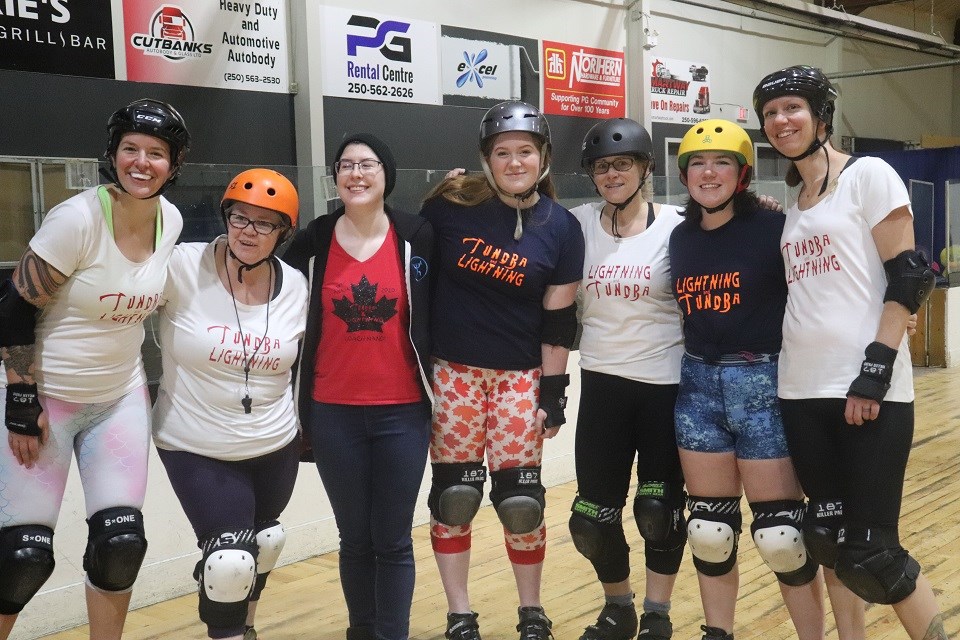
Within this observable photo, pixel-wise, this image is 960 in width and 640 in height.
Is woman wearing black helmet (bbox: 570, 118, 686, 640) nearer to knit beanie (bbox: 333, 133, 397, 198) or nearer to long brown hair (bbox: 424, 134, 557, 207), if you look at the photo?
long brown hair (bbox: 424, 134, 557, 207)

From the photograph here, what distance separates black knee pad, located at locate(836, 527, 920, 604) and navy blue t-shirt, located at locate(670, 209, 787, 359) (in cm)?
48

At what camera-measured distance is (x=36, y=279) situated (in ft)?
6.55

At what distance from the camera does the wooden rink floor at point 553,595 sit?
2.83 m

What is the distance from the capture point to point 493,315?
2.44 m

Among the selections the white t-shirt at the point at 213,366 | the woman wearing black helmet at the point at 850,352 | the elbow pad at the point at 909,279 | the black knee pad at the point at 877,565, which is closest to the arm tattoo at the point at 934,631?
the woman wearing black helmet at the point at 850,352

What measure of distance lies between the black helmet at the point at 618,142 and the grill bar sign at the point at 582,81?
4109mm

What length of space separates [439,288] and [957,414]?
4.84 meters

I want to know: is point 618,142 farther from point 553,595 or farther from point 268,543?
point 553,595

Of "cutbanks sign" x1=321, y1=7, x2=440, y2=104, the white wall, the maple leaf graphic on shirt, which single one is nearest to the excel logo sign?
"cutbanks sign" x1=321, y1=7, x2=440, y2=104

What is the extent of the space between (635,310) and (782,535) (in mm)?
662

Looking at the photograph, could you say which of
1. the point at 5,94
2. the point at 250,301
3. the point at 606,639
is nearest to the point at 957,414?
the point at 606,639

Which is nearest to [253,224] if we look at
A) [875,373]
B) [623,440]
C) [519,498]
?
[519,498]

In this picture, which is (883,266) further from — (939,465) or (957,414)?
(957,414)

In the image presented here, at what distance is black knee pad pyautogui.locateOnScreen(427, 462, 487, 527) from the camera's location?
244 centimetres
